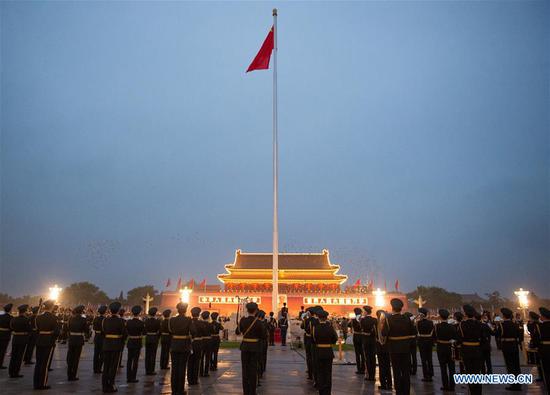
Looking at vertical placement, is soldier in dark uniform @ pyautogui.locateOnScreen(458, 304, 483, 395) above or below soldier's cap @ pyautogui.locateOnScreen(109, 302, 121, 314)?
below

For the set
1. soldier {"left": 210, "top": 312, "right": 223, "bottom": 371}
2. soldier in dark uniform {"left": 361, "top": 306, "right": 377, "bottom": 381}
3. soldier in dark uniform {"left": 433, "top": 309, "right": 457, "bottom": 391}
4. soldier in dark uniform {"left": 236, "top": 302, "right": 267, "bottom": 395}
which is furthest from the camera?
soldier {"left": 210, "top": 312, "right": 223, "bottom": 371}

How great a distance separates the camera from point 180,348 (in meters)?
8.15

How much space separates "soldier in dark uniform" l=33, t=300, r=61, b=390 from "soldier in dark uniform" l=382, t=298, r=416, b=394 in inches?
300

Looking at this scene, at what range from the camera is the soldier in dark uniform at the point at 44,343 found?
338 inches

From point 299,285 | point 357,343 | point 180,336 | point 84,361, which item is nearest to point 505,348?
point 357,343

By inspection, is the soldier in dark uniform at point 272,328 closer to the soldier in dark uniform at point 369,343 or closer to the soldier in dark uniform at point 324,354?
the soldier in dark uniform at point 369,343

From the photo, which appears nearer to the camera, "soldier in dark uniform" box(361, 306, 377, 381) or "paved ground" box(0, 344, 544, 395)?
"paved ground" box(0, 344, 544, 395)

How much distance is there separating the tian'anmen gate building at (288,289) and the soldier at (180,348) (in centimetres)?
3104

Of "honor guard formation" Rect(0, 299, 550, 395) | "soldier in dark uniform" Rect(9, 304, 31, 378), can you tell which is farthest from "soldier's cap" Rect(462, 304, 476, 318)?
"soldier in dark uniform" Rect(9, 304, 31, 378)

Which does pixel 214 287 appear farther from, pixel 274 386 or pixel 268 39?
pixel 274 386

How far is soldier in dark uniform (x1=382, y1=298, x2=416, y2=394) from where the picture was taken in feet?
25.1

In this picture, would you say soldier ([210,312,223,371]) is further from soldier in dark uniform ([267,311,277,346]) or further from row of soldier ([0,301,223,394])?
soldier in dark uniform ([267,311,277,346])

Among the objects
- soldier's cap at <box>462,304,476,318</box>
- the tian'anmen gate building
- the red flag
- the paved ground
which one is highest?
the red flag

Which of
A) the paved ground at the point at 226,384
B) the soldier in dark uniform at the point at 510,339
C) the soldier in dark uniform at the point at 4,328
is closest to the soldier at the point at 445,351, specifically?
the paved ground at the point at 226,384
